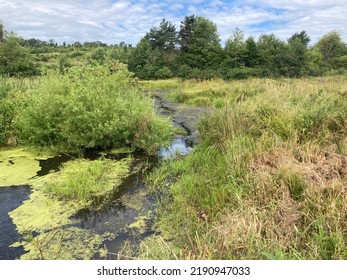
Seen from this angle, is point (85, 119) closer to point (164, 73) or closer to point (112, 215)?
point (112, 215)

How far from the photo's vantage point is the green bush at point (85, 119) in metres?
6.94

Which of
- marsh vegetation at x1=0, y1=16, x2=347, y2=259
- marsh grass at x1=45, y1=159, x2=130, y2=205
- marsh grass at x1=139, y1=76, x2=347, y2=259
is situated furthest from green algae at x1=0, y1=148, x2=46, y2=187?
marsh grass at x1=139, y1=76, x2=347, y2=259

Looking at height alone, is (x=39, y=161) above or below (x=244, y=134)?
below

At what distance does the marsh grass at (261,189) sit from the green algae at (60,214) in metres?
0.75

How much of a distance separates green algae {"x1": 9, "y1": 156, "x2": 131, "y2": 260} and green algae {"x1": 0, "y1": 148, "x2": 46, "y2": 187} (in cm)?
35

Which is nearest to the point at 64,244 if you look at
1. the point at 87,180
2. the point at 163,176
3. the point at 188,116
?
the point at 87,180

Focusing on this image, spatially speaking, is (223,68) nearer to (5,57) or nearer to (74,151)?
(5,57)

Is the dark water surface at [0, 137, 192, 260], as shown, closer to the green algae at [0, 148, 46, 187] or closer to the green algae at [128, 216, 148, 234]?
the green algae at [128, 216, 148, 234]

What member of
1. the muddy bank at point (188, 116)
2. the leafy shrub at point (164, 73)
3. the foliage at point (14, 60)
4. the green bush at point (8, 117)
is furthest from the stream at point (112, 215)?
the leafy shrub at point (164, 73)

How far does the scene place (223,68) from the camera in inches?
1361

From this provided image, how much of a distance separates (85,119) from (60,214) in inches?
116

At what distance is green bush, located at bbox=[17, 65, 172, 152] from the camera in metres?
6.94
